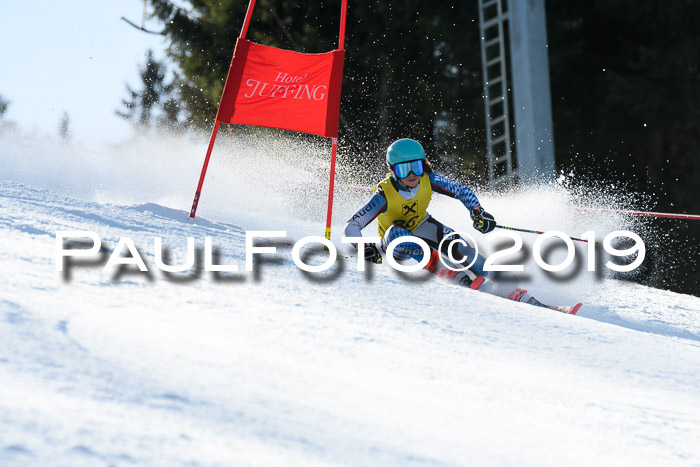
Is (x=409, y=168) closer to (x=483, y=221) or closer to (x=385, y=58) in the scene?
(x=483, y=221)

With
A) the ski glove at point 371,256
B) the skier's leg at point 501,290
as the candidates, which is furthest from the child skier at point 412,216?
the ski glove at point 371,256

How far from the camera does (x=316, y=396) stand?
198 centimetres

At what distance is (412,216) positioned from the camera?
508 cm

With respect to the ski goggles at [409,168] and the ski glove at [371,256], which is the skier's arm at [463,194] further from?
the ski glove at [371,256]

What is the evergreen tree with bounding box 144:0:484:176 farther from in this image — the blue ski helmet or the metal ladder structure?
the blue ski helmet

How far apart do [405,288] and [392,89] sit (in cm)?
1059

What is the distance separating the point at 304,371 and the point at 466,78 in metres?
12.8

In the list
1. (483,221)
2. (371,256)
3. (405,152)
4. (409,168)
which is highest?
(405,152)

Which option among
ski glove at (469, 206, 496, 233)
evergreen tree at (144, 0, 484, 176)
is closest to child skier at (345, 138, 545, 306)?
ski glove at (469, 206, 496, 233)

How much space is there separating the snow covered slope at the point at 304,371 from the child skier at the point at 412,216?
720mm

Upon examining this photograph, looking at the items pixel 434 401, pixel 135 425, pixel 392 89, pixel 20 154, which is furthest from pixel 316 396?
pixel 392 89

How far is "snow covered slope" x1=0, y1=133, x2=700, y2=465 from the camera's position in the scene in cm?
161

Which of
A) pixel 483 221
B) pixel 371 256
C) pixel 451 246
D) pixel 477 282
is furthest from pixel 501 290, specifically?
pixel 371 256

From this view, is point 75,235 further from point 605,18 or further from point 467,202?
point 605,18
